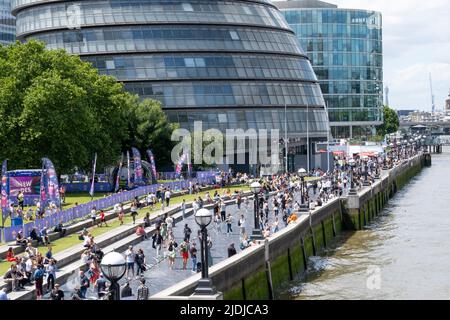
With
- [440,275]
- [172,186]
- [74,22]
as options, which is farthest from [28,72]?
[440,275]

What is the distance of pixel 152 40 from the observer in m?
91.5

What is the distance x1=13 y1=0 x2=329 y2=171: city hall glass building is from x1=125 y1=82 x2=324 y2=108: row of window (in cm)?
11

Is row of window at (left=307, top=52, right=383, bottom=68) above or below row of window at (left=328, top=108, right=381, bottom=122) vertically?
above

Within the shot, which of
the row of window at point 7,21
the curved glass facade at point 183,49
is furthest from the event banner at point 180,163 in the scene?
the row of window at point 7,21

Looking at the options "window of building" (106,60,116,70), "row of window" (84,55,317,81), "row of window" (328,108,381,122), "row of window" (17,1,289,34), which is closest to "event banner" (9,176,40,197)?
"row of window" (84,55,317,81)

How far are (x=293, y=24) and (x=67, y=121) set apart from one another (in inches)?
5079

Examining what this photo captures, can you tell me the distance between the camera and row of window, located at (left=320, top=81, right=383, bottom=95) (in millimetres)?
188250

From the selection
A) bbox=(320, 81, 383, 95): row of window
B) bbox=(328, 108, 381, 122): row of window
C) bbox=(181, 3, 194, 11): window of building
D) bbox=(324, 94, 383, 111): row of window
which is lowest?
bbox=(328, 108, 381, 122): row of window

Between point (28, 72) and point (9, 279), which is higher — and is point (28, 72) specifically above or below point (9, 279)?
above

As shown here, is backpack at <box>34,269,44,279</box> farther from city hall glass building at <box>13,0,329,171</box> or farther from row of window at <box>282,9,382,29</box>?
row of window at <box>282,9,382,29</box>

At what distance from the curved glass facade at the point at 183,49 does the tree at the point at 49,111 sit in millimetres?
18644

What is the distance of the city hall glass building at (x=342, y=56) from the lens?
187500mm

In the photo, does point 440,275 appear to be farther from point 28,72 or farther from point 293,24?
point 293,24
